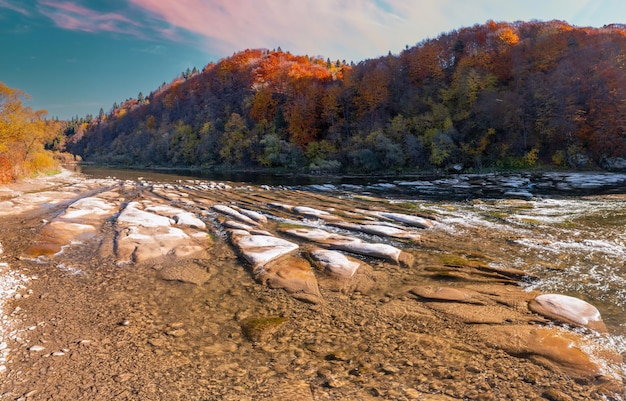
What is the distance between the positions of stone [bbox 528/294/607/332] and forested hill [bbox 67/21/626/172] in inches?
1584

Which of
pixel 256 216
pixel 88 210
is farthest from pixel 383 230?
pixel 88 210

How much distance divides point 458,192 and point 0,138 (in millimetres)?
41343

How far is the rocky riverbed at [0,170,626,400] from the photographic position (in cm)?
392

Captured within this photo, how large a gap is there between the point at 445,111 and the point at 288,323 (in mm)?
52904

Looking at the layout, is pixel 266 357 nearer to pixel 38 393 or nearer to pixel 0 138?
pixel 38 393

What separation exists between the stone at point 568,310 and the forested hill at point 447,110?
132 ft

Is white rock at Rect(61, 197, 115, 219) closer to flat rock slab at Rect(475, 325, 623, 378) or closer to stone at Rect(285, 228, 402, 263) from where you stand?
stone at Rect(285, 228, 402, 263)

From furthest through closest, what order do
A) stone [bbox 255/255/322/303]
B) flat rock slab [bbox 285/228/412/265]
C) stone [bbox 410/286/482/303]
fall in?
flat rock slab [bbox 285/228/412/265], stone [bbox 255/255/322/303], stone [bbox 410/286/482/303]

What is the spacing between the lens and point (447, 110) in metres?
51.1

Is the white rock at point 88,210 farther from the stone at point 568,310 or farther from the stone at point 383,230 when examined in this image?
the stone at point 568,310

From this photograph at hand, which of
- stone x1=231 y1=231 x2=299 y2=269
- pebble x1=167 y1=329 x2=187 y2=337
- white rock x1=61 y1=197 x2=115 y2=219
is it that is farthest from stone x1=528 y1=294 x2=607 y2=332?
white rock x1=61 y1=197 x2=115 y2=219

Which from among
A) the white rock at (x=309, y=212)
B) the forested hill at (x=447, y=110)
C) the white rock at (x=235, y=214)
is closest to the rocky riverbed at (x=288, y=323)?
the white rock at (x=235, y=214)

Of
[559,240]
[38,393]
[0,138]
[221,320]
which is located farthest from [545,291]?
[0,138]

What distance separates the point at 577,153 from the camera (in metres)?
39.2
